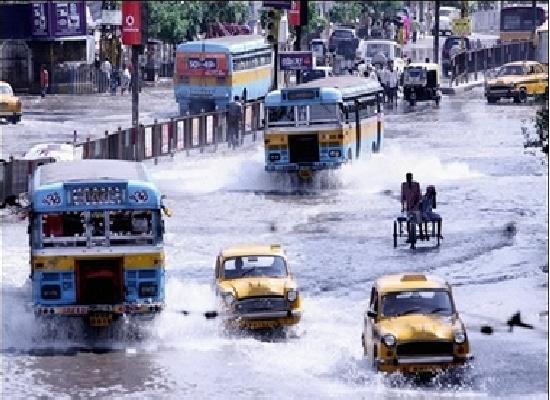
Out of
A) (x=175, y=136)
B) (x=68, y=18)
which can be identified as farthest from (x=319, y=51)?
(x=175, y=136)

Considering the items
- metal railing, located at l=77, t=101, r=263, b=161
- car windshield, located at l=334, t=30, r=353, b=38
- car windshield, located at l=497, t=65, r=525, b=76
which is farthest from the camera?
car windshield, located at l=334, t=30, r=353, b=38

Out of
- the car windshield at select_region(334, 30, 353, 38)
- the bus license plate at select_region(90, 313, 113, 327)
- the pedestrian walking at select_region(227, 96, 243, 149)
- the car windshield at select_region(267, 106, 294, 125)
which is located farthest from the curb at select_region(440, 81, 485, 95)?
the bus license plate at select_region(90, 313, 113, 327)

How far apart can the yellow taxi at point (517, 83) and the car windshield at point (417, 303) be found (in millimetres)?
53041

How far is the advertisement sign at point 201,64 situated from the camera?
70000 millimetres

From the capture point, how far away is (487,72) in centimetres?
9319

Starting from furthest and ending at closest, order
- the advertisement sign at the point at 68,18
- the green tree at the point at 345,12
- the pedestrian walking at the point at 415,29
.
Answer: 1. the green tree at the point at 345,12
2. the pedestrian walking at the point at 415,29
3. the advertisement sign at the point at 68,18

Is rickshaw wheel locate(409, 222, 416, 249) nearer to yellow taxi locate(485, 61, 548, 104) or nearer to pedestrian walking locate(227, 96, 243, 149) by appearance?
pedestrian walking locate(227, 96, 243, 149)

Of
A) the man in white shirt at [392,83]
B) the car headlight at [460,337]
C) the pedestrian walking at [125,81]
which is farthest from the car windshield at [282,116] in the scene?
the pedestrian walking at [125,81]

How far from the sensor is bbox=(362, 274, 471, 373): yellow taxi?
25922 millimetres

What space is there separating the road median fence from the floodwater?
0.63 m

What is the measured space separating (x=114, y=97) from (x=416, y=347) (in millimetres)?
57474

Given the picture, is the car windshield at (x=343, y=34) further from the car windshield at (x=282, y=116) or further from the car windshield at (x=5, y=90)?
the car windshield at (x=282, y=116)

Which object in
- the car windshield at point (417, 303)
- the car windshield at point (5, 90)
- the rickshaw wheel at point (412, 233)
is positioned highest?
the car windshield at point (417, 303)

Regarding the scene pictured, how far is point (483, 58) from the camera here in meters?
94.0
